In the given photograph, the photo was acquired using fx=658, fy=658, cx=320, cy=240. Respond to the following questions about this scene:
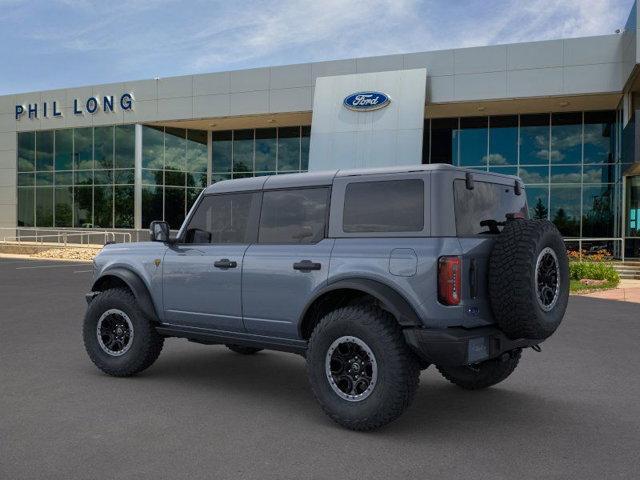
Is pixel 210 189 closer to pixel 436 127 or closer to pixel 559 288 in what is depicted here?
pixel 559 288

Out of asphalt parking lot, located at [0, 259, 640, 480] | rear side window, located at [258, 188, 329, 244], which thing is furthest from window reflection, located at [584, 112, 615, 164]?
rear side window, located at [258, 188, 329, 244]

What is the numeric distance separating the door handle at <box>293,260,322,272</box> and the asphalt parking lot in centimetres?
120

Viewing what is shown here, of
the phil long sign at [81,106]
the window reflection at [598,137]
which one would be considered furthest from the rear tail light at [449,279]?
the phil long sign at [81,106]

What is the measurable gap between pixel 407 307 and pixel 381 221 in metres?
0.74

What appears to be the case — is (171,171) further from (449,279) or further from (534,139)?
(449,279)

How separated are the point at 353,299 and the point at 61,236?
3353 centimetres

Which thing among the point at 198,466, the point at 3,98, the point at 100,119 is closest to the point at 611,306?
the point at 198,466

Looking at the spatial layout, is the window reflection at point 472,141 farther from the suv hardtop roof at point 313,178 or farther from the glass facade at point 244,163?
the suv hardtop roof at point 313,178

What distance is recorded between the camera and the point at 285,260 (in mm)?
5492

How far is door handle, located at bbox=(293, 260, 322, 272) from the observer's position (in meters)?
5.26

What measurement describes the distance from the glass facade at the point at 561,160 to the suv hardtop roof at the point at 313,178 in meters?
23.8

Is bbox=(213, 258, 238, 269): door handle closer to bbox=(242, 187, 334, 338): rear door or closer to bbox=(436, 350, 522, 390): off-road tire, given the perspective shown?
bbox=(242, 187, 334, 338): rear door

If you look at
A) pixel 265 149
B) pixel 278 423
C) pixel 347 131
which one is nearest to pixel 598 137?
pixel 347 131

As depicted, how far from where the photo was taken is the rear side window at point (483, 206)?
16.4 ft
